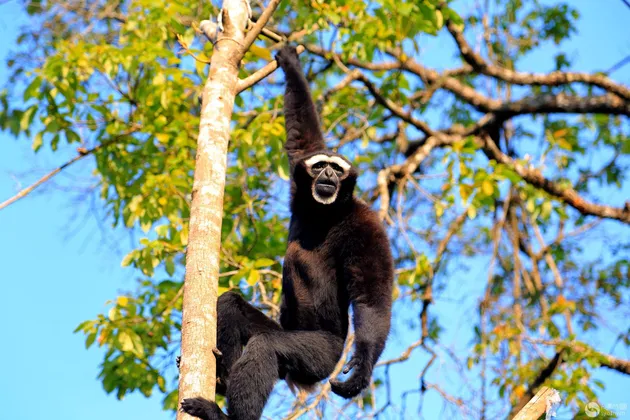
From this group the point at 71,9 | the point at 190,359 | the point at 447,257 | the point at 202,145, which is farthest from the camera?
the point at 447,257

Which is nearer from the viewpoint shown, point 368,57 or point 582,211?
point 368,57

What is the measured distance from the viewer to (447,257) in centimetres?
1166

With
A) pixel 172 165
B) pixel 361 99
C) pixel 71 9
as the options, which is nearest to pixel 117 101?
pixel 172 165

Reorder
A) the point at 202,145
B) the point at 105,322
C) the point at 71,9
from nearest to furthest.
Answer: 1. the point at 202,145
2. the point at 105,322
3. the point at 71,9

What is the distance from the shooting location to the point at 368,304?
566 centimetres

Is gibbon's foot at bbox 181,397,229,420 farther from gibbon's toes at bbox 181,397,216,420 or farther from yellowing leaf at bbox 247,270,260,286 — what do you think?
yellowing leaf at bbox 247,270,260,286

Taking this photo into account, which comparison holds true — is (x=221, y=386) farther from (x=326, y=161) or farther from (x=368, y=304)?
(x=326, y=161)

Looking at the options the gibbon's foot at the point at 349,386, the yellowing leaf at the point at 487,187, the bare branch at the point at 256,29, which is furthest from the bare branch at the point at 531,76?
the gibbon's foot at the point at 349,386

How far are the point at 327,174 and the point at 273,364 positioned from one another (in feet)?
5.86

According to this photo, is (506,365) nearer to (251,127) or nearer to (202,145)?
(251,127)

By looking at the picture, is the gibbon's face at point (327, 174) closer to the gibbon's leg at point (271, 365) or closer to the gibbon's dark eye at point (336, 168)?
the gibbon's dark eye at point (336, 168)

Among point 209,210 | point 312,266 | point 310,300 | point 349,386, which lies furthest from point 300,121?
point 349,386

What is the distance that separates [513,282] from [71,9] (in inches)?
313

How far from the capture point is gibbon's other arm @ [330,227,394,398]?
5.03 meters
